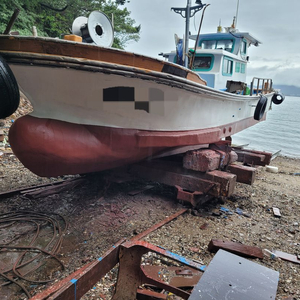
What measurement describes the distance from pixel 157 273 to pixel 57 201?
2.20 meters

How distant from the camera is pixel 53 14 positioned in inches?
513

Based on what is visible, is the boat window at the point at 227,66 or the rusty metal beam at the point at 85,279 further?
the boat window at the point at 227,66

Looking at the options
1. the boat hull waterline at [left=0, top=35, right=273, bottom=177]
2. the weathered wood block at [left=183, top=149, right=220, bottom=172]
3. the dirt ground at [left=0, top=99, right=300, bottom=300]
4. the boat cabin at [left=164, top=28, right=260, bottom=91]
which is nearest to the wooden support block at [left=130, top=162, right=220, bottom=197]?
the weathered wood block at [left=183, top=149, right=220, bottom=172]

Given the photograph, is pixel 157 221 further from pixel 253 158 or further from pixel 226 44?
pixel 226 44

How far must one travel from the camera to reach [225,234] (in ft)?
10.5

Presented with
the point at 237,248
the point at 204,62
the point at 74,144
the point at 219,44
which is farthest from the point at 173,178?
the point at 219,44

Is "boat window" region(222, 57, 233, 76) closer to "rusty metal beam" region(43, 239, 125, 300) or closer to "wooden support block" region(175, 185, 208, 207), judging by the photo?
"wooden support block" region(175, 185, 208, 207)

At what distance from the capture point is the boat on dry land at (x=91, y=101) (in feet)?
8.63

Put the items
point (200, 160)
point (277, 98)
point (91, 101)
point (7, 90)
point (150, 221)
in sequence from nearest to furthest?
point (7, 90)
point (91, 101)
point (150, 221)
point (200, 160)
point (277, 98)

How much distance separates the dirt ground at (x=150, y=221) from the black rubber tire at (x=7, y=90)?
1.45 meters

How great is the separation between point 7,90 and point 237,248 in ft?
9.32

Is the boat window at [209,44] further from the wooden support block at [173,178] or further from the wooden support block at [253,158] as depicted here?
the wooden support block at [173,178]

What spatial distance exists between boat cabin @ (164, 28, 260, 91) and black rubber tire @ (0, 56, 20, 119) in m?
2.79

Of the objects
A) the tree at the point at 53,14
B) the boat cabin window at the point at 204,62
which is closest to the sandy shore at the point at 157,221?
the boat cabin window at the point at 204,62
